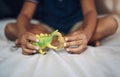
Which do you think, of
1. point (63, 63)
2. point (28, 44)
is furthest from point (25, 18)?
point (63, 63)

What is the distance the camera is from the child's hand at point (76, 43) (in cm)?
96

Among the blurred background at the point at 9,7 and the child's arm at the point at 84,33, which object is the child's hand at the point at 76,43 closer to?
the child's arm at the point at 84,33

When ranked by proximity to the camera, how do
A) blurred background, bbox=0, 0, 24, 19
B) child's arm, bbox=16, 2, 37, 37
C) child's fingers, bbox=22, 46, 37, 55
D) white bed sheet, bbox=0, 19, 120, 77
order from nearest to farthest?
white bed sheet, bbox=0, 19, 120, 77 < child's fingers, bbox=22, 46, 37, 55 < child's arm, bbox=16, 2, 37, 37 < blurred background, bbox=0, 0, 24, 19

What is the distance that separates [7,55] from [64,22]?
14.9 inches

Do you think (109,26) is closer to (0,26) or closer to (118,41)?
(118,41)

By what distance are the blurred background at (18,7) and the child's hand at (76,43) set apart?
53 centimetres

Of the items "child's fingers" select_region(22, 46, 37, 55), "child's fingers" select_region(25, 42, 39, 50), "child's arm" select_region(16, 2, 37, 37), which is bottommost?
"child's fingers" select_region(22, 46, 37, 55)

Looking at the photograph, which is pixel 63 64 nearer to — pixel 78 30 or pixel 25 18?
pixel 78 30

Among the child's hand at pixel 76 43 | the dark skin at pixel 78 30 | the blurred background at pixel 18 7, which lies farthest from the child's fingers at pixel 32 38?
the blurred background at pixel 18 7

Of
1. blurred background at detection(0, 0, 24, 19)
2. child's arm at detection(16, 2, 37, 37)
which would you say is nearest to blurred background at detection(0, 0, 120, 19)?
blurred background at detection(0, 0, 24, 19)

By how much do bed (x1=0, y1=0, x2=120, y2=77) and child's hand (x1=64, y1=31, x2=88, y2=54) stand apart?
0.02m

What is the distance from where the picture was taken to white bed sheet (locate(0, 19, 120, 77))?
0.87 metres

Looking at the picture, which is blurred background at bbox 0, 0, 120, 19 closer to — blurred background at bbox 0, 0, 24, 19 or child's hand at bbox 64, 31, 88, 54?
blurred background at bbox 0, 0, 24, 19

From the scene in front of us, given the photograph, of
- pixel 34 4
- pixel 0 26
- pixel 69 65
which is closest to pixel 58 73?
pixel 69 65
